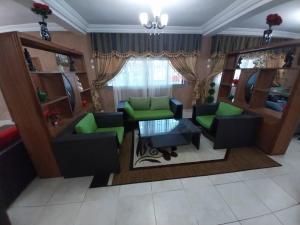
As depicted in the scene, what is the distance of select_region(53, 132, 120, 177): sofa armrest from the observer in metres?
1.87

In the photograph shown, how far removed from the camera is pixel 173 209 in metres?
1.59

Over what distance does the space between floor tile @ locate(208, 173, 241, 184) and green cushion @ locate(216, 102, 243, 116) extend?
128 cm

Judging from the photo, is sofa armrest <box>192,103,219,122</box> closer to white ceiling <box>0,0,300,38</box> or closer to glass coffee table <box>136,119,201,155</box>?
glass coffee table <box>136,119,201,155</box>

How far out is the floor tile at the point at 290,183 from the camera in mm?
1747

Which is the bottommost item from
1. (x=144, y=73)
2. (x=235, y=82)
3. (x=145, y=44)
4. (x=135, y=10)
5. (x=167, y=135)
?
(x=167, y=135)

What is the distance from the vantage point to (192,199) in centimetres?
170

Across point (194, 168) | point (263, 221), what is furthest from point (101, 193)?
point (263, 221)

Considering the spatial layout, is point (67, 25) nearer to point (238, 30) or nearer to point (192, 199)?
point (192, 199)

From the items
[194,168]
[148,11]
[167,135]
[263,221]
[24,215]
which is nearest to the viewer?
[263,221]

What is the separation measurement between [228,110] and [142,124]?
189 cm

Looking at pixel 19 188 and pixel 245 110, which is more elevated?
pixel 245 110

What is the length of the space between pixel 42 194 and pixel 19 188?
299 mm

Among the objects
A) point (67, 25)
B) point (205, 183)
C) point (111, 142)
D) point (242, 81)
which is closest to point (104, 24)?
point (67, 25)

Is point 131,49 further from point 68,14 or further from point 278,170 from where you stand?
point 278,170
